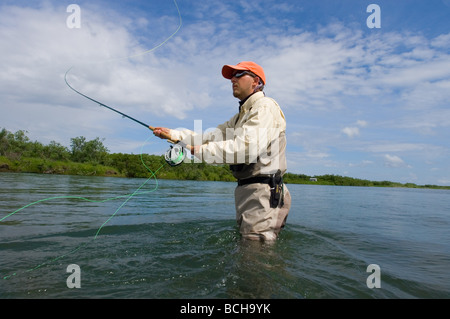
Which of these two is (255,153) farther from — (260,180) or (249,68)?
(249,68)

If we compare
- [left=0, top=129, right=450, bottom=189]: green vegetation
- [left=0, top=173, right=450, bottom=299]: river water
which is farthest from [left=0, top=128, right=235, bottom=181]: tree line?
[left=0, top=173, right=450, bottom=299]: river water

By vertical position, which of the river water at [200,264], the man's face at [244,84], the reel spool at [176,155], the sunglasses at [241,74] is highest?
the sunglasses at [241,74]

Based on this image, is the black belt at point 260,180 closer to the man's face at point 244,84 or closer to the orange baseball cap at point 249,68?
the man's face at point 244,84

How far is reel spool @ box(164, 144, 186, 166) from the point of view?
386 cm

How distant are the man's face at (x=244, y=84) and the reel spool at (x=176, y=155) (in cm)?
123

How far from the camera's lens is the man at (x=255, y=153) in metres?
3.23

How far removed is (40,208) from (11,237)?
137 inches

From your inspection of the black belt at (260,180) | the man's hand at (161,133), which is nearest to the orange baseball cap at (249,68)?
the man's hand at (161,133)

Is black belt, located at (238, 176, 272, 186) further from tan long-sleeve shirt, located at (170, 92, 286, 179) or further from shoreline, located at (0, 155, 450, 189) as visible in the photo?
shoreline, located at (0, 155, 450, 189)

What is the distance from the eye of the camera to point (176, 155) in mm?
3889

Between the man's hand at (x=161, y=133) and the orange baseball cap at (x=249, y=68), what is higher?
the orange baseball cap at (x=249, y=68)

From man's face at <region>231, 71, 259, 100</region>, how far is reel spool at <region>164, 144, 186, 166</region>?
1229 millimetres

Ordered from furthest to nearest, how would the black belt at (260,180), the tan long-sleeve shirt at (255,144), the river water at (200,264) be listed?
the black belt at (260,180) → the tan long-sleeve shirt at (255,144) → the river water at (200,264)
